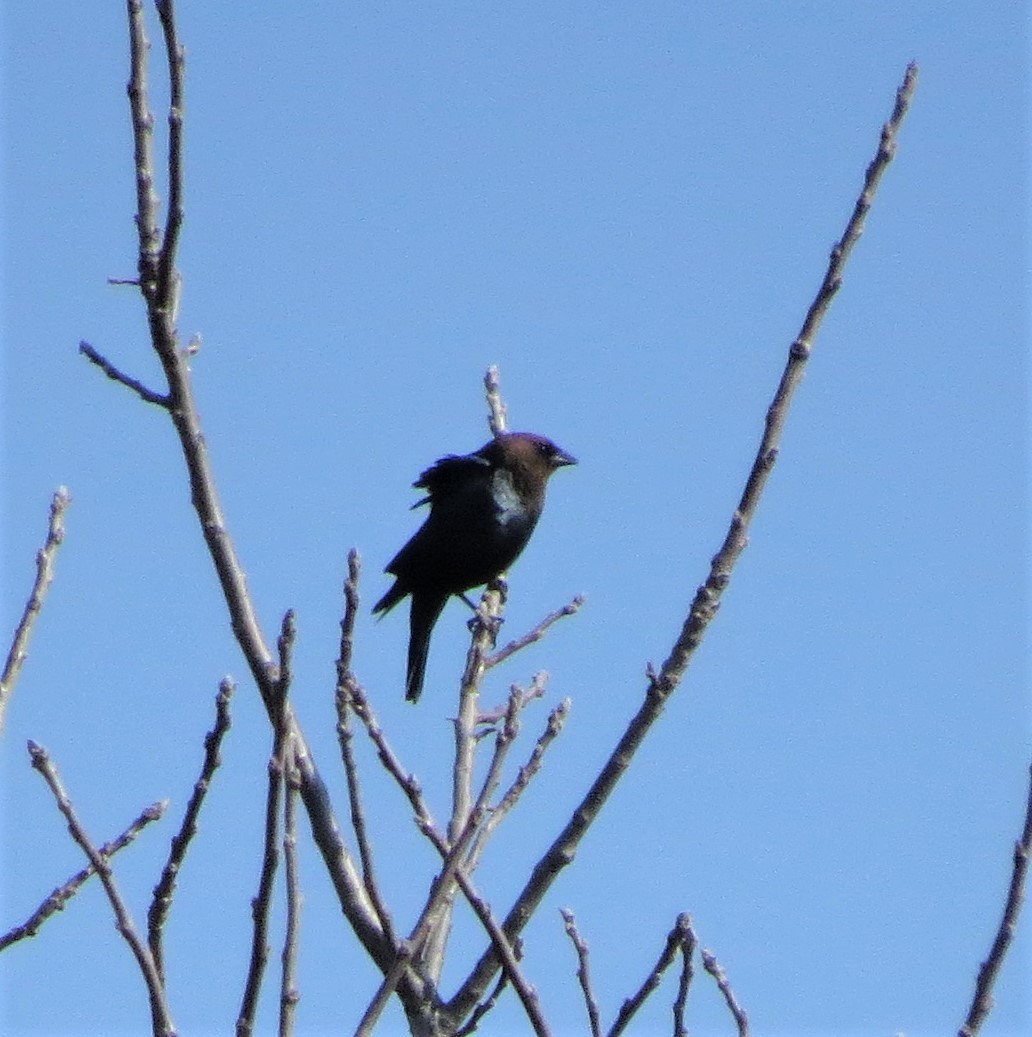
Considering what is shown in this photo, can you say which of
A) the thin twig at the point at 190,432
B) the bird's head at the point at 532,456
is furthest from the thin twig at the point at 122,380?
the bird's head at the point at 532,456

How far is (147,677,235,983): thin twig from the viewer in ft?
7.86

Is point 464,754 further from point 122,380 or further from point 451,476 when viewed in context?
point 451,476

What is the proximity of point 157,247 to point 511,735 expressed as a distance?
1.11 m

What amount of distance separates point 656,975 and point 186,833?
2.71 feet

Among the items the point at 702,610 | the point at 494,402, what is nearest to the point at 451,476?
the point at 494,402

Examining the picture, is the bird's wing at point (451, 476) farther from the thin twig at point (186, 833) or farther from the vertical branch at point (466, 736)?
the thin twig at point (186, 833)

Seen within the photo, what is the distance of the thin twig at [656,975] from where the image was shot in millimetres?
2695

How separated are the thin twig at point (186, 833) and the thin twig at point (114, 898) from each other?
0.06 m

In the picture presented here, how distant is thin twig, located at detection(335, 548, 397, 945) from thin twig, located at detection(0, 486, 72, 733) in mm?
631

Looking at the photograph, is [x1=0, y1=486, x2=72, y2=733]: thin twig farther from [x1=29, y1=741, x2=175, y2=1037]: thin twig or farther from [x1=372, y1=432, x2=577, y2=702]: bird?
[x1=372, y1=432, x2=577, y2=702]: bird

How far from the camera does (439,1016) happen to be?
3.12 metres

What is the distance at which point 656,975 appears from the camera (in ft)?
9.18

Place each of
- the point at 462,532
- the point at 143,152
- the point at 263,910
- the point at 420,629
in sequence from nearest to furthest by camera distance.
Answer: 1. the point at 263,910
2. the point at 143,152
3. the point at 462,532
4. the point at 420,629

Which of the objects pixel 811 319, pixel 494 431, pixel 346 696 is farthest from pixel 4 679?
pixel 494 431
